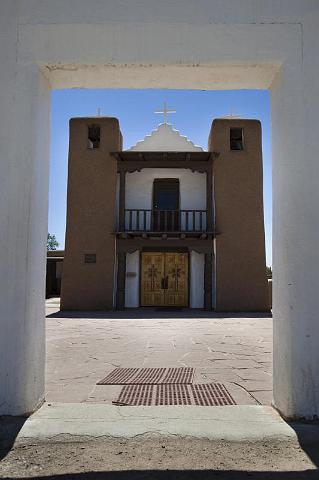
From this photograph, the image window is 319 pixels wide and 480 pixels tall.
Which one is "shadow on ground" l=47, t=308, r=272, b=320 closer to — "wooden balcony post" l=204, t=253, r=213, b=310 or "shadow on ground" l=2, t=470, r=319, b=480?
"wooden balcony post" l=204, t=253, r=213, b=310

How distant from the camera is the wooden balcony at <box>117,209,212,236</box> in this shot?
17844mm

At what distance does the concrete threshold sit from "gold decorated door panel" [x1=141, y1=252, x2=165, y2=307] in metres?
14.3

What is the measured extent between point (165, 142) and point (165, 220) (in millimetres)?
3835

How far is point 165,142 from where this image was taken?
19172mm

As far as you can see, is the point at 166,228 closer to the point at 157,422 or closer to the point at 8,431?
the point at 157,422

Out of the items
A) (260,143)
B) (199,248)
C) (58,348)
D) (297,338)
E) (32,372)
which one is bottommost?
(58,348)

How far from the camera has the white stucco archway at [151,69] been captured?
3.39m

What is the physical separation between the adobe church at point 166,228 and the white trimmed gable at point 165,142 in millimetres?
1098

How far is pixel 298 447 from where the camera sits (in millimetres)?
2891

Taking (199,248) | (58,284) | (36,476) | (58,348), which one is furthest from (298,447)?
(58,284)

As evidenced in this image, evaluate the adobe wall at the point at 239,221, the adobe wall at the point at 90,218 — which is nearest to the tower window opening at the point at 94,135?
the adobe wall at the point at 90,218

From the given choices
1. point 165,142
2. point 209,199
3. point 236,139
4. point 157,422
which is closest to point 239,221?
point 209,199

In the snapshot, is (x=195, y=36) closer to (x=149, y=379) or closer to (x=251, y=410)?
(x=251, y=410)

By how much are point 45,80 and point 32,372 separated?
8.31 ft
